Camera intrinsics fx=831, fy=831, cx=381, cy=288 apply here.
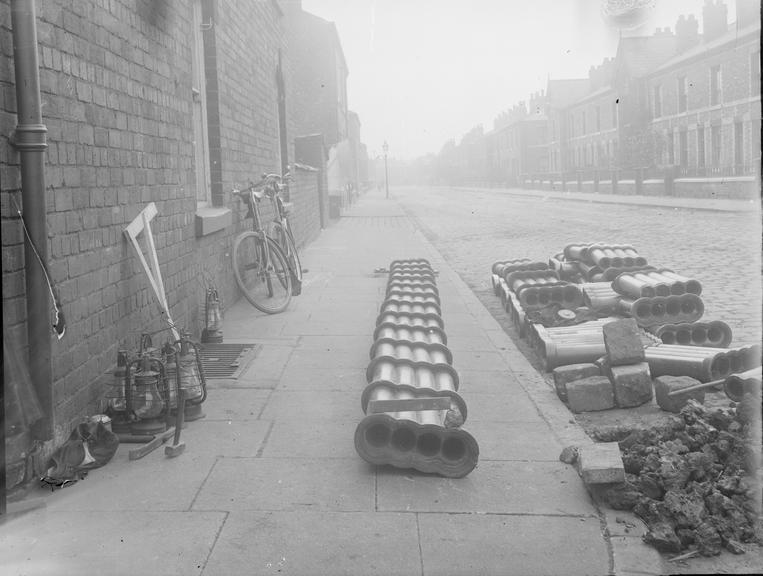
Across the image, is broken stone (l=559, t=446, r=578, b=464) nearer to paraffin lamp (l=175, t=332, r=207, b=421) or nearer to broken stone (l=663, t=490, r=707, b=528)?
broken stone (l=663, t=490, r=707, b=528)

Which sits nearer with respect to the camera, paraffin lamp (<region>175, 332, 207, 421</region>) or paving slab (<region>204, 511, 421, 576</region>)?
paving slab (<region>204, 511, 421, 576</region>)

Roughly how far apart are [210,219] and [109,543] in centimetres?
464

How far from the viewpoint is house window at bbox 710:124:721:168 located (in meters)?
44.1

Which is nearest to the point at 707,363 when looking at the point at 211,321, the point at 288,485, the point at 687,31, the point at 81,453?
the point at 288,485

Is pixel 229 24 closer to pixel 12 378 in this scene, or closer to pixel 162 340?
pixel 162 340

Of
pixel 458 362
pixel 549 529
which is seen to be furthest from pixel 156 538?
pixel 458 362

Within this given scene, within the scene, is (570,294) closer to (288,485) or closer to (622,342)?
(622,342)

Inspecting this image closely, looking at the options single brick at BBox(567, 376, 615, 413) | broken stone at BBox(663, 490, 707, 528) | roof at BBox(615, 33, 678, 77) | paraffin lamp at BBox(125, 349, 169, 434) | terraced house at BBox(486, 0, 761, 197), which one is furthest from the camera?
roof at BBox(615, 33, 678, 77)

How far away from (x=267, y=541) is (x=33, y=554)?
0.89 m

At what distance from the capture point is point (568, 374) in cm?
564

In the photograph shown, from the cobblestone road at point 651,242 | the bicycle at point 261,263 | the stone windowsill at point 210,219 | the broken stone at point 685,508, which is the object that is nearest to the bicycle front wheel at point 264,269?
the bicycle at point 261,263

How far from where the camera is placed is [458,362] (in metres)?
6.64

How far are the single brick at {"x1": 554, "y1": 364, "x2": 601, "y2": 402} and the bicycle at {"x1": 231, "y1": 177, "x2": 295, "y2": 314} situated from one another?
12.7 ft

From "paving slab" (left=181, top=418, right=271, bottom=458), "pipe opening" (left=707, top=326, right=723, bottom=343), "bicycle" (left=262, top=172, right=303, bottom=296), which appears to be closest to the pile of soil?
"paving slab" (left=181, top=418, right=271, bottom=458)
